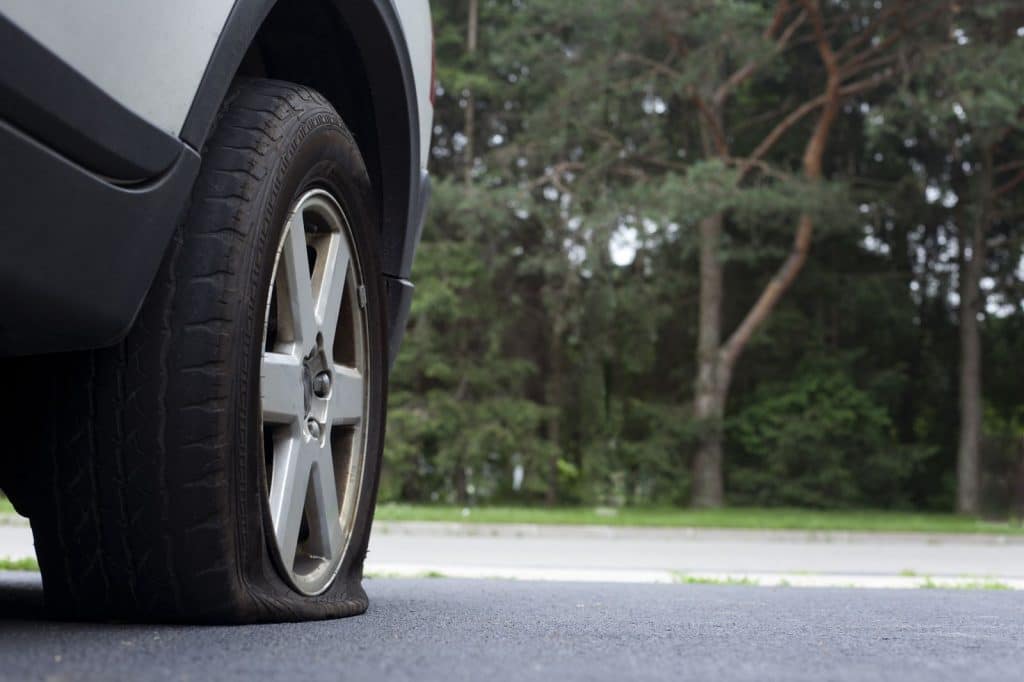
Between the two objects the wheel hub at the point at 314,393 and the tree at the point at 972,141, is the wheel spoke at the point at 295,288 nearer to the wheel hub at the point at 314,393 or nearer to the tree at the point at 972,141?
the wheel hub at the point at 314,393

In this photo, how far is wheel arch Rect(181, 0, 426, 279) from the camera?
253 cm

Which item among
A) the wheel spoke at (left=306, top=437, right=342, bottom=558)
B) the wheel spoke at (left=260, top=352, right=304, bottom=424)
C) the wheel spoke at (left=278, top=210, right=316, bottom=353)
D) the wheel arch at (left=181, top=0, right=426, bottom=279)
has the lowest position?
the wheel spoke at (left=306, top=437, right=342, bottom=558)

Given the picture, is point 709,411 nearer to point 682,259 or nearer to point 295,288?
point 682,259

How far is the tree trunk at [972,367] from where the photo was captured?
24.1 m

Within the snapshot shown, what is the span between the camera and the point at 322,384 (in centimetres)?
240

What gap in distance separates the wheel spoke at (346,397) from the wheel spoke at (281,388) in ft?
0.63

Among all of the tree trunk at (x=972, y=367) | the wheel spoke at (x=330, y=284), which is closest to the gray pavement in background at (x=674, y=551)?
the wheel spoke at (x=330, y=284)

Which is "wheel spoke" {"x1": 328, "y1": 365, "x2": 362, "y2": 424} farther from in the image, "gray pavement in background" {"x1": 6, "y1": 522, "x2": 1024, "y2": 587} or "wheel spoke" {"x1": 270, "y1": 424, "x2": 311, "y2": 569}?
"gray pavement in background" {"x1": 6, "y1": 522, "x2": 1024, "y2": 587}

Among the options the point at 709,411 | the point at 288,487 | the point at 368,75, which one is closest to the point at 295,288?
the point at 288,487

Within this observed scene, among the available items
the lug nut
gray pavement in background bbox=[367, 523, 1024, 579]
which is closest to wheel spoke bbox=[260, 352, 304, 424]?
the lug nut

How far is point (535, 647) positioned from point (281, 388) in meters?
0.63

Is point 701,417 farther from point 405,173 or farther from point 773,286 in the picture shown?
point 405,173

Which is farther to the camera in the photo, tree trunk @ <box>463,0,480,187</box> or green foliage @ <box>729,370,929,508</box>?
tree trunk @ <box>463,0,480,187</box>

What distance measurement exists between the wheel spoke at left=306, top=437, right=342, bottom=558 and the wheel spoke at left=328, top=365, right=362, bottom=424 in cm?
7
